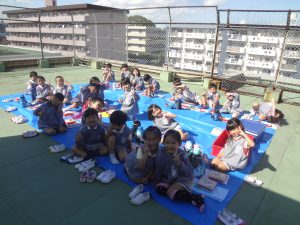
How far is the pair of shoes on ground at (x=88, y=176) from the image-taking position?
3.40 m

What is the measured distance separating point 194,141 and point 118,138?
1.76 meters

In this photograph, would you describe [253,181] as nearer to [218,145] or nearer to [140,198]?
[218,145]

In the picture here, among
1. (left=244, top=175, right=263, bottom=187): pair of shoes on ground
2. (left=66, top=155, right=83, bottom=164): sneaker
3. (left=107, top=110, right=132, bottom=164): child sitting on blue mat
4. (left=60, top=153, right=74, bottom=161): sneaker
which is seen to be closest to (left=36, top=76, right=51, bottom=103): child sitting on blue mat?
(left=60, top=153, right=74, bottom=161): sneaker

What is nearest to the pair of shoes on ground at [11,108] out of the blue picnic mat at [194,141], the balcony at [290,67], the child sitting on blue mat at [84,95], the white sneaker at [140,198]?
the blue picnic mat at [194,141]

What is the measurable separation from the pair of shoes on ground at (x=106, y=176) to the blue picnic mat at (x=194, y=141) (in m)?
0.11

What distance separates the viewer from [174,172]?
3.12 m

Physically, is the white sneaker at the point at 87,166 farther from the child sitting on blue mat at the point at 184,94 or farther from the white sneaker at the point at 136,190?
the child sitting on blue mat at the point at 184,94

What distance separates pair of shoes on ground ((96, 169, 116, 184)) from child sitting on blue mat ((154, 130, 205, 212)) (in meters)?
0.68

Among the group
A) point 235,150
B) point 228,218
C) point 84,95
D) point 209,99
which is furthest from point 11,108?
point 228,218

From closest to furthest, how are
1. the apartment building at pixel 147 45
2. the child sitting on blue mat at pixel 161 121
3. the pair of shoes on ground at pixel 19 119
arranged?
the child sitting on blue mat at pixel 161 121 → the pair of shoes on ground at pixel 19 119 → the apartment building at pixel 147 45

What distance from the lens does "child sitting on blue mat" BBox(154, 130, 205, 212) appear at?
2986mm

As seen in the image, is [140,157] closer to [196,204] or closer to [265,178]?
[196,204]

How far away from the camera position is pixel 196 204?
2.97 metres

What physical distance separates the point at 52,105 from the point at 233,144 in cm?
360
